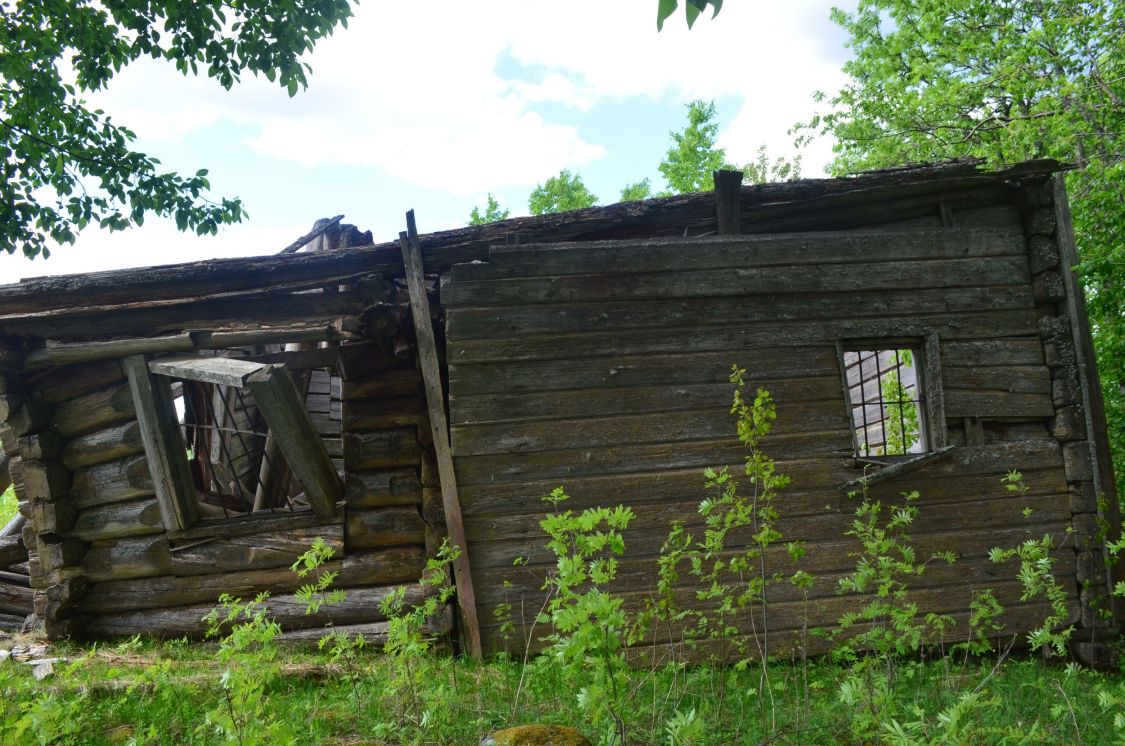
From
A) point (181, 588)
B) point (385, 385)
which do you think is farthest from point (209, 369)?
point (181, 588)

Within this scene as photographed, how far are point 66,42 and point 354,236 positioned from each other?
5.03m

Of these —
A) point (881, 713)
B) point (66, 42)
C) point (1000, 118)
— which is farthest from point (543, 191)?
point (881, 713)

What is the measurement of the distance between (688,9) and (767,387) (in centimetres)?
469

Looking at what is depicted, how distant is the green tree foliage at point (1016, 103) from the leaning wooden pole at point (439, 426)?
21.9ft

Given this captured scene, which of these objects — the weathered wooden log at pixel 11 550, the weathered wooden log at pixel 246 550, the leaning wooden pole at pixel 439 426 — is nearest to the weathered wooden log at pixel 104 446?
the weathered wooden log at pixel 246 550

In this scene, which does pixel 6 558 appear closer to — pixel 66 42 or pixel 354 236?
pixel 354 236

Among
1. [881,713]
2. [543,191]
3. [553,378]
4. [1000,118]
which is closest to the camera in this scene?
[881,713]

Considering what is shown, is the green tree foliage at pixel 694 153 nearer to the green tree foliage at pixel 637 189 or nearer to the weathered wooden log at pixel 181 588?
the green tree foliage at pixel 637 189

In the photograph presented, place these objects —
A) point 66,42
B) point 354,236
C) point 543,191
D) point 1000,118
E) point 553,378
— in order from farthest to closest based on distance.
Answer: point 543,191, point 1000,118, point 66,42, point 354,236, point 553,378

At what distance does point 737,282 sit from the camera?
6.81 m

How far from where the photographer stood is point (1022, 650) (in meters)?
6.88

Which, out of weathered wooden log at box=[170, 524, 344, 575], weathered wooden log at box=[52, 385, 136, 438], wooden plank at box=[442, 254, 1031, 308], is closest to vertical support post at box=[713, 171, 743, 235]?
wooden plank at box=[442, 254, 1031, 308]

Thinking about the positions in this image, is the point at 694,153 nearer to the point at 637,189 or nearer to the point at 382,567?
the point at 637,189

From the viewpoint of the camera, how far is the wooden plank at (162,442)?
6.95 meters
